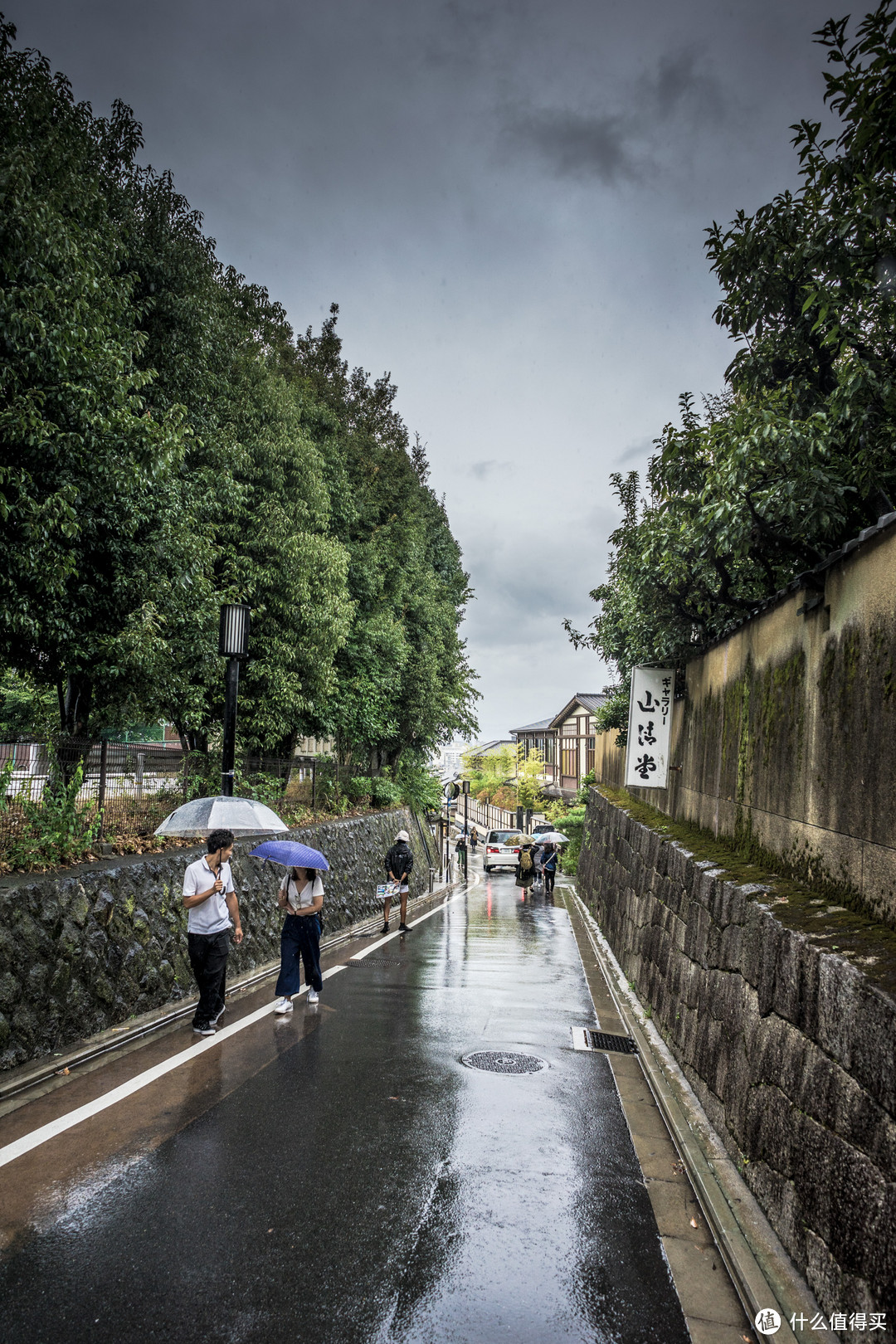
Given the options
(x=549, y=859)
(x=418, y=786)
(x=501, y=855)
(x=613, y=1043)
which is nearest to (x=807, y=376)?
(x=613, y=1043)

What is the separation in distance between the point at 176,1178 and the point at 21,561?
5.66m

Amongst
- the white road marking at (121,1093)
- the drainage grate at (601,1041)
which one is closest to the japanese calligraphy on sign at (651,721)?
the drainage grate at (601,1041)

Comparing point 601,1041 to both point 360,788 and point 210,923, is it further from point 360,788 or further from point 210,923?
point 360,788

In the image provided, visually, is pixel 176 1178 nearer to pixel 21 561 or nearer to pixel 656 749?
pixel 21 561

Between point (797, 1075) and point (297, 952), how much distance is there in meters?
5.85

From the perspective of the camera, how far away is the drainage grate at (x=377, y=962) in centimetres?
1198

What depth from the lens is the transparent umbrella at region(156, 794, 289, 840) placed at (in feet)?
27.5

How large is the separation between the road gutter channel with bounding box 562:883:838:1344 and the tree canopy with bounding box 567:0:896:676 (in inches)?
175

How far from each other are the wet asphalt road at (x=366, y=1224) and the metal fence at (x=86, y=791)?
2838 millimetres

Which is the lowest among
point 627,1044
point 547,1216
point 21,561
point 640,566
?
point 627,1044

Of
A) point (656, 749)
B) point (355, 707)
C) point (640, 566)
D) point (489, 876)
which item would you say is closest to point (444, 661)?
point (355, 707)

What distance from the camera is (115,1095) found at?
582 centimetres

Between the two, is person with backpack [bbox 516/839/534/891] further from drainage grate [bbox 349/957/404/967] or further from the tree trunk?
the tree trunk

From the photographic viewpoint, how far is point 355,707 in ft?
72.9
